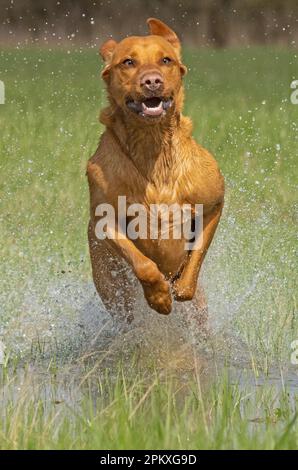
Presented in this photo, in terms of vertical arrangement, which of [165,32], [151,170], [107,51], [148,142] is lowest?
[151,170]

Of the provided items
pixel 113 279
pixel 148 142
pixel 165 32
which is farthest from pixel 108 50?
pixel 113 279

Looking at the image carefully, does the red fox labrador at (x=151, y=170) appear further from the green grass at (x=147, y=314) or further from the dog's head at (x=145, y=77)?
the green grass at (x=147, y=314)

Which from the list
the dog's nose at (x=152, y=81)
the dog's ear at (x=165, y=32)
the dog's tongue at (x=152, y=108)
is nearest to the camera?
the dog's nose at (x=152, y=81)

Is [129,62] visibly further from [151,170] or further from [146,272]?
[146,272]

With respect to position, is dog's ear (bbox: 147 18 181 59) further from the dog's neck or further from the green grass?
the green grass

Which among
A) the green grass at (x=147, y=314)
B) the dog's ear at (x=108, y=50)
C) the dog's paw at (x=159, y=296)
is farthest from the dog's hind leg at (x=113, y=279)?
the dog's ear at (x=108, y=50)

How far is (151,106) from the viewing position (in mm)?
6574

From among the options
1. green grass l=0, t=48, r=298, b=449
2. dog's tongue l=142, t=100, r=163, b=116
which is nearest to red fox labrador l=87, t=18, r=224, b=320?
dog's tongue l=142, t=100, r=163, b=116

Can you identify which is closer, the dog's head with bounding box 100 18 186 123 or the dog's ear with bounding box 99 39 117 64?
the dog's head with bounding box 100 18 186 123

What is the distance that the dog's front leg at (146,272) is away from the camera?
661 cm

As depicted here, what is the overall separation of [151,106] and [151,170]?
0.45 metres

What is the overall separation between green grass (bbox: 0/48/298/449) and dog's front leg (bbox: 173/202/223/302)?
37 centimetres

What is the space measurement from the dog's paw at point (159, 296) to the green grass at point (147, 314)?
305 mm

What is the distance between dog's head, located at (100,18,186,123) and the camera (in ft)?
21.2
